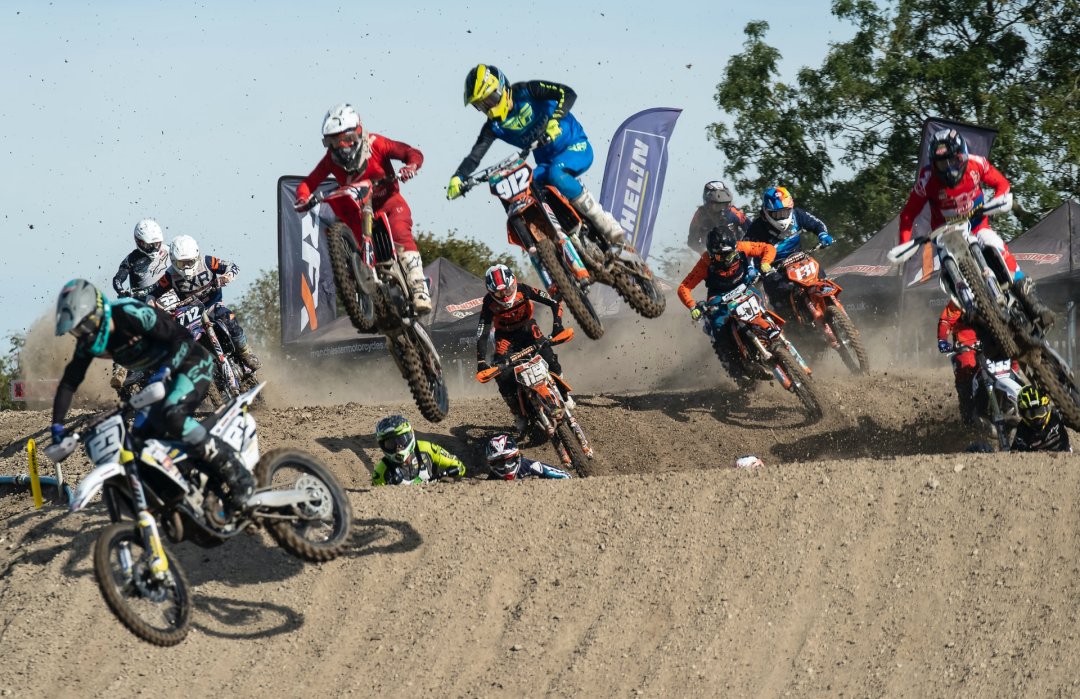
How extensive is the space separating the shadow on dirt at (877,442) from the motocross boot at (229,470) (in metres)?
7.92

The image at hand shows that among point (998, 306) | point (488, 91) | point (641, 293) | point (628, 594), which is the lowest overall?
point (628, 594)

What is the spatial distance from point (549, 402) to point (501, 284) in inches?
60.3

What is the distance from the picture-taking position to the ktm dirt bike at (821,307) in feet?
53.6

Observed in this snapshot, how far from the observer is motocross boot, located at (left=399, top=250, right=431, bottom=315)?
1141 centimetres

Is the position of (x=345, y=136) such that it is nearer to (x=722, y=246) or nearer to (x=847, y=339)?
(x=722, y=246)

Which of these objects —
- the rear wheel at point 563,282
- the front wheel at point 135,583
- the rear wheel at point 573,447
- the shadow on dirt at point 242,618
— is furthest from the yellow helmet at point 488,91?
the front wheel at point 135,583

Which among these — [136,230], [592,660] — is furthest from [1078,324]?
[136,230]

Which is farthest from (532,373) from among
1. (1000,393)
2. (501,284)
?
(1000,393)

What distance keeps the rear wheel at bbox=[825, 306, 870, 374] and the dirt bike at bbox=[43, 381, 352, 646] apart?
901 centimetres

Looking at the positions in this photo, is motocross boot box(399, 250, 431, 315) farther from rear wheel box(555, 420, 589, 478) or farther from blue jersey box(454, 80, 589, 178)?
rear wheel box(555, 420, 589, 478)

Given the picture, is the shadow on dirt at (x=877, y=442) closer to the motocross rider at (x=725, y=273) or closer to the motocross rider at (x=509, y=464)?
the motocross rider at (x=725, y=273)

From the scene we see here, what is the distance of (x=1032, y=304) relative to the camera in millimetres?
11797

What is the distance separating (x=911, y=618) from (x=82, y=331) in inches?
244

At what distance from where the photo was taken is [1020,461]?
1078cm
